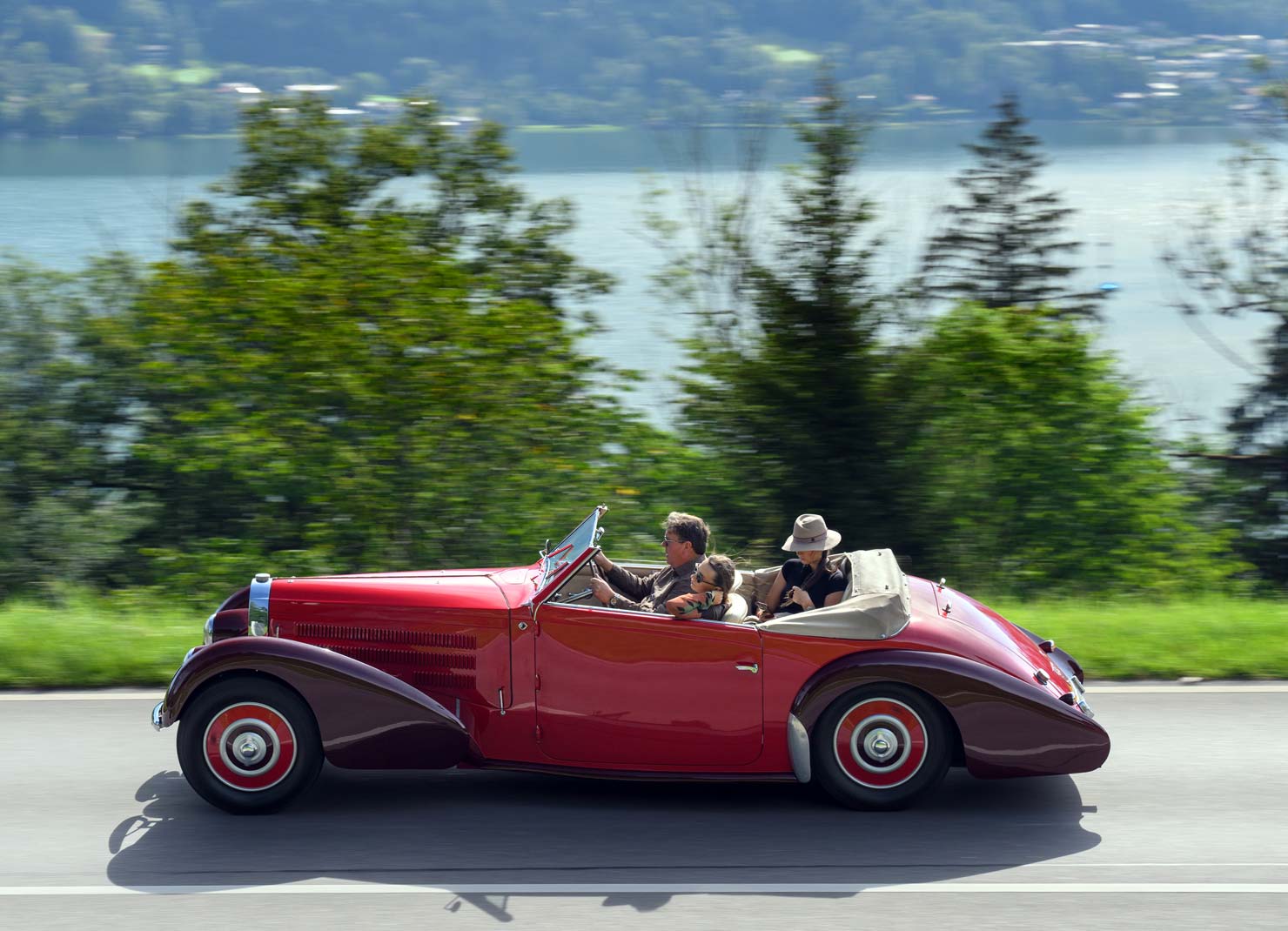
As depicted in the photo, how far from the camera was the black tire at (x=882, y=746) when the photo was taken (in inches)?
242

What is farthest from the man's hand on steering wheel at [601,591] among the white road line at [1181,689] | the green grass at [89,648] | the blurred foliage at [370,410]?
the blurred foliage at [370,410]

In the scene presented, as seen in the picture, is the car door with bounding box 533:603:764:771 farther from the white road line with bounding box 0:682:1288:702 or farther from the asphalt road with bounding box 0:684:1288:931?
the white road line with bounding box 0:682:1288:702

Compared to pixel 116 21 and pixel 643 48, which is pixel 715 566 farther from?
pixel 116 21

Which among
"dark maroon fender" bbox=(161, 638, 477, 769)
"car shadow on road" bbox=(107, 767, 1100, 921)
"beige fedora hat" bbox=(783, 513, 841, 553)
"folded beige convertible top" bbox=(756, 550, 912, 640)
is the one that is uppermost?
"beige fedora hat" bbox=(783, 513, 841, 553)

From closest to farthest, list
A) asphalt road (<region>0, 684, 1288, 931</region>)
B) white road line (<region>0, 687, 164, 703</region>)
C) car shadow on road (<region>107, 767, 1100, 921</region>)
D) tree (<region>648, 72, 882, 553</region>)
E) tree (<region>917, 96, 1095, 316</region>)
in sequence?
asphalt road (<region>0, 684, 1288, 931</region>) < car shadow on road (<region>107, 767, 1100, 921</region>) < white road line (<region>0, 687, 164, 703</region>) < tree (<region>648, 72, 882, 553</region>) < tree (<region>917, 96, 1095, 316</region>)

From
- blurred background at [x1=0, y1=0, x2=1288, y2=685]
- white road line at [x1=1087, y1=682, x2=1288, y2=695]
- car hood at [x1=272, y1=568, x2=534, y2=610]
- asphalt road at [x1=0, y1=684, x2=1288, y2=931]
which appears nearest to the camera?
asphalt road at [x1=0, y1=684, x2=1288, y2=931]

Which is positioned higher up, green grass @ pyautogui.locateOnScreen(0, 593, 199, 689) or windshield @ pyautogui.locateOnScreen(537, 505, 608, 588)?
windshield @ pyautogui.locateOnScreen(537, 505, 608, 588)

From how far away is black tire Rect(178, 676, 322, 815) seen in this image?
610 cm

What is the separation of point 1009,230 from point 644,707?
15.5 m

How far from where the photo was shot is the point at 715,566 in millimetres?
6309

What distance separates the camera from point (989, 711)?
19.9 ft

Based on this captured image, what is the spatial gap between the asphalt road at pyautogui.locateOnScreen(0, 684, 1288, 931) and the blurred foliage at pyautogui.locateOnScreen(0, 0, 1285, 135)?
23.0m

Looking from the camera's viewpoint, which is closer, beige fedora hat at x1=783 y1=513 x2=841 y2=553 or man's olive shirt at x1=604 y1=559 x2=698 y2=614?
man's olive shirt at x1=604 y1=559 x2=698 y2=614

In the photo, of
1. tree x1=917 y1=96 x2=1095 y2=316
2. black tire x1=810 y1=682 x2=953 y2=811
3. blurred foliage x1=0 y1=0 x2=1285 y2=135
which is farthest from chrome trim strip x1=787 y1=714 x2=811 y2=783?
blurred foliage x1=0 y1=0 x2=1285 y2=135
